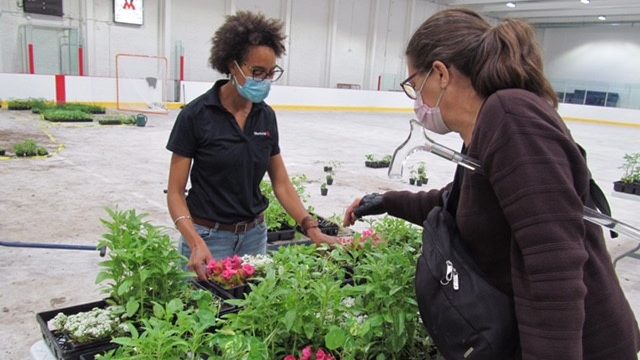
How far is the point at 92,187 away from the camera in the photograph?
6094 millimetres

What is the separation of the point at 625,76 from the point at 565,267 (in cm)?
2680

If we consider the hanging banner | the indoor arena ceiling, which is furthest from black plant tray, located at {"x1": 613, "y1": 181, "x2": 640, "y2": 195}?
the indoor arena ceiling

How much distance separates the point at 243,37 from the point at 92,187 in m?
4.40

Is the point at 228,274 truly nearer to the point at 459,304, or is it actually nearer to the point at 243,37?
the point at 243,37

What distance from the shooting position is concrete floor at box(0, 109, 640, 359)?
3557 mm

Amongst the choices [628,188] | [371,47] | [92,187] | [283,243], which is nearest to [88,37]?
[92,187]

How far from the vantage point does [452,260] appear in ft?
3.67

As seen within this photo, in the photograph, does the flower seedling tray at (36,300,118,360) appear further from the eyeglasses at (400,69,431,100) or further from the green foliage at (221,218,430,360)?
the eyeglasses at (400,69,431,100)

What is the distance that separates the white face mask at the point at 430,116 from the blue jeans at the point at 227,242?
1.27 meters

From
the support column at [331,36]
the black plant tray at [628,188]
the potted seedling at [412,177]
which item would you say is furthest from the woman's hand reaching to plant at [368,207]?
the support column at [331,36]

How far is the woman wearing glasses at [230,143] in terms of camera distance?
7.52 ft

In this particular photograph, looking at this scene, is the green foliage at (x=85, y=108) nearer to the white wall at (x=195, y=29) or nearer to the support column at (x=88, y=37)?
the support column at (x=88, y=37)

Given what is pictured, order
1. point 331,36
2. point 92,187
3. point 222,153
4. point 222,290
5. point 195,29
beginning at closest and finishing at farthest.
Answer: point 222,290 < point 222,153 < point 92,187 < point 195,29 < point 331,36

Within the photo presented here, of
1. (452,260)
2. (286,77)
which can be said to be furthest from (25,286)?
(286,77)
